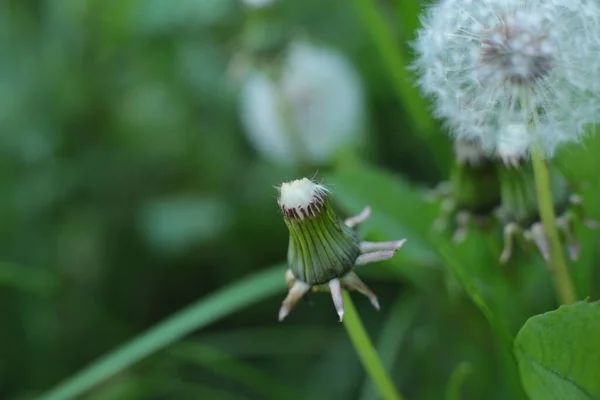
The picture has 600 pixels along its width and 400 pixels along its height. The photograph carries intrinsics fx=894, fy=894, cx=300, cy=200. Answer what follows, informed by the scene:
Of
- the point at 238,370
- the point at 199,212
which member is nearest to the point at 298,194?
the point at 238,370

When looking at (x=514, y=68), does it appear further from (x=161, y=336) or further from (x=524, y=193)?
(x=161, y=336)

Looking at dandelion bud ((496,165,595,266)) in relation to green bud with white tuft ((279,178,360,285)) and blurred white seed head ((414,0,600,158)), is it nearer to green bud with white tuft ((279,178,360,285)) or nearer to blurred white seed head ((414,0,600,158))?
blurred white seed head ((414,0,600,158))

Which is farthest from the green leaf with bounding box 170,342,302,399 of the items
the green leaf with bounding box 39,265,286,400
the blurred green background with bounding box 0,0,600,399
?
the green leaf with bounding box 39,265,286,400

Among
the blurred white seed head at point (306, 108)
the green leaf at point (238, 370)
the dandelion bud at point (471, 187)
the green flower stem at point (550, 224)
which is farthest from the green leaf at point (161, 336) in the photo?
the blurred white seed head at point (306, 108)

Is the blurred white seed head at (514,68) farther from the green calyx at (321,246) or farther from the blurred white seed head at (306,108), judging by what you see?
the blurred white seed head at (306,108)

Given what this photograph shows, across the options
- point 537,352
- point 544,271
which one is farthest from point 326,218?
point 544,271
